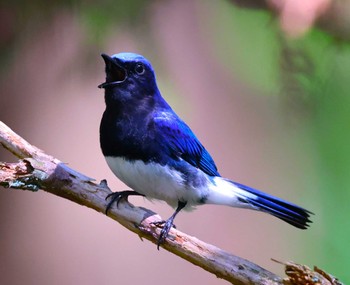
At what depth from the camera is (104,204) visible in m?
0.99

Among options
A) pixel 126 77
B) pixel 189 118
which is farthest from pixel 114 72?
pixel 189 118

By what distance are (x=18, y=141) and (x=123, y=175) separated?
219 millimetres

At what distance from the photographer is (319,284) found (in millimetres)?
856

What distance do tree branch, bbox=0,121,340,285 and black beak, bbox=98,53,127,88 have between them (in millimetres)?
198

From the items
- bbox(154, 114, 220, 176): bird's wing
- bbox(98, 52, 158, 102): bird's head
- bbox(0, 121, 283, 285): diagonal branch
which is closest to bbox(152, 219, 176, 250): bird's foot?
bbox(0, 121, 283, 285): diagonal branch

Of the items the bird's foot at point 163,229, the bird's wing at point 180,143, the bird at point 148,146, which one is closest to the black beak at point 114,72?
the bird at point 148,146

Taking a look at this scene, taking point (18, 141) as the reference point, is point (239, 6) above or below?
above

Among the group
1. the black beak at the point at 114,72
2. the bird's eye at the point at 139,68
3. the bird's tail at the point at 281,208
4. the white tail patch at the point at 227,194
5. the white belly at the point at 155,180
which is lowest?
the white belly at the point at 155,180

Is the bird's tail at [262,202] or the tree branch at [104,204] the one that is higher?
the bird's tail at [262,202]

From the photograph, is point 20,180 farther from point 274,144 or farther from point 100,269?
point 274,144

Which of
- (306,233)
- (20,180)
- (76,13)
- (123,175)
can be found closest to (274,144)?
(306,233)

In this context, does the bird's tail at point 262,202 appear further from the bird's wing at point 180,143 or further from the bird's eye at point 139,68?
the bird's eye at point 139,68

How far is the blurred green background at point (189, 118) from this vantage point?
1.41 metres

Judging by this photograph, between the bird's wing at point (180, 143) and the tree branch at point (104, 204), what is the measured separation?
156 millimetres
